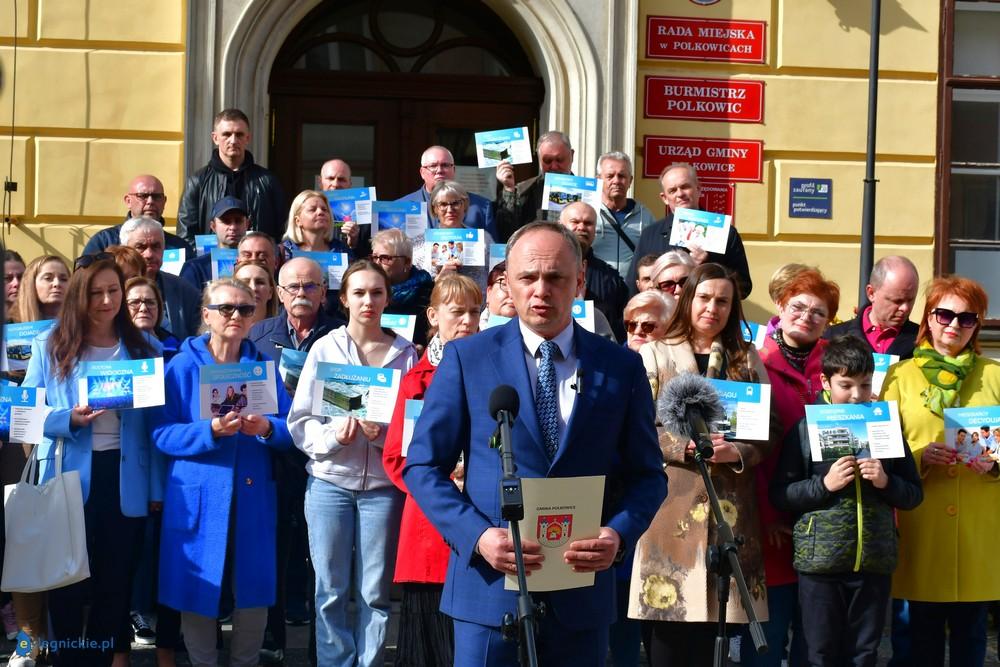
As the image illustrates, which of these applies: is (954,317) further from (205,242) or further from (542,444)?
(205,242)

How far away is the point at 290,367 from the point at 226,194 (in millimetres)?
2807

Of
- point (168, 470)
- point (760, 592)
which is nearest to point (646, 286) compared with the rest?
point (760, 592)

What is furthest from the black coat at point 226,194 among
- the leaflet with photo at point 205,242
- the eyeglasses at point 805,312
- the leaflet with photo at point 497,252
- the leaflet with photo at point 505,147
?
the eyeglasses at point 805,312

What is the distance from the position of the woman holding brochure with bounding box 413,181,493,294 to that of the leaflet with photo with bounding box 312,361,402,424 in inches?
71.4

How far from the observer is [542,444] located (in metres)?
4.11

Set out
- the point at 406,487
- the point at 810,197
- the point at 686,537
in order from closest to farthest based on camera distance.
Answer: the point at 406,487, the point at 686,537, the point at 810,197

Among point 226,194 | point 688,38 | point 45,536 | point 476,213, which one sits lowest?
point 45,536

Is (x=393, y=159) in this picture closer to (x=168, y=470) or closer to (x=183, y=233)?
(x=183, y=233)

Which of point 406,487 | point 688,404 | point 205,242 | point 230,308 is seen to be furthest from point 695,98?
point 406,487

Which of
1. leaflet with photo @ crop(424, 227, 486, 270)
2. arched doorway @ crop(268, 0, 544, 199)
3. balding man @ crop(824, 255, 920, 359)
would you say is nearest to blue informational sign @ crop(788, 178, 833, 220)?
arched doorway @ crop(268, 0, 544, 199)

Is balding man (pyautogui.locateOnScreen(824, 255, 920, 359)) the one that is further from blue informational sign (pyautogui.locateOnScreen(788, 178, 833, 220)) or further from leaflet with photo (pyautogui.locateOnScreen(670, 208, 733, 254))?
blue informational sign (pyautogui.locateOnScreen(788, 178, 833, 220))

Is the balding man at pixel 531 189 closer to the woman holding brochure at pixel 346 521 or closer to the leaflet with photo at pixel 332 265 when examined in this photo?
the leaflet with photo at pixel 332 265

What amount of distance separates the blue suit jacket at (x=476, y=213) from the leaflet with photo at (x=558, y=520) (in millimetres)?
4925

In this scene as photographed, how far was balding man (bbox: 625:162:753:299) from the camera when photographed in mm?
8555
